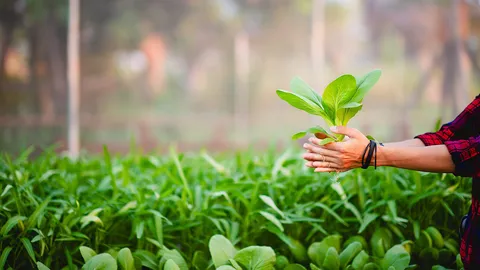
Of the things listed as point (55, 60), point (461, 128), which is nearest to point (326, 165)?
point (461, 128)

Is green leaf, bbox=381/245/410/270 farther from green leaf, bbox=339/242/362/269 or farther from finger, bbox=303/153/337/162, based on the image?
finger, bbox=303/153/337/162

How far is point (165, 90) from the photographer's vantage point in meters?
9.12

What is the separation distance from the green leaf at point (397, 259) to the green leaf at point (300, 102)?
0.37 meters

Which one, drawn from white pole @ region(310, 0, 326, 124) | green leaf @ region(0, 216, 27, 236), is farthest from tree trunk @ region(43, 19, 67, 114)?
green leaf @ region(0, 216, 27, 236)

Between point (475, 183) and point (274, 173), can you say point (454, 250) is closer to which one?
point (475, 183)

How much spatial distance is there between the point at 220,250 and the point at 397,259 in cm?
38

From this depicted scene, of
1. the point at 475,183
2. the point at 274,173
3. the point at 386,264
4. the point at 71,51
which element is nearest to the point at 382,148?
the point at 475,183

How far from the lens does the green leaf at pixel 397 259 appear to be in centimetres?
113

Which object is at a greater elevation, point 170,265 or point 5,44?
point 5,44

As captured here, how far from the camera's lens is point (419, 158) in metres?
0.94

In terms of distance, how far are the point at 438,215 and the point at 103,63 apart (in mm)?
7870

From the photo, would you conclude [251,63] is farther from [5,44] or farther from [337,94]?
[337,94]

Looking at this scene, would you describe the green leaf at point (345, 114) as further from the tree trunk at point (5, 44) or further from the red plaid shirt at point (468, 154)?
the tree trunk at point (5, 44)

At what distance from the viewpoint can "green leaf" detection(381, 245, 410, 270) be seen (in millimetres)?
1129
